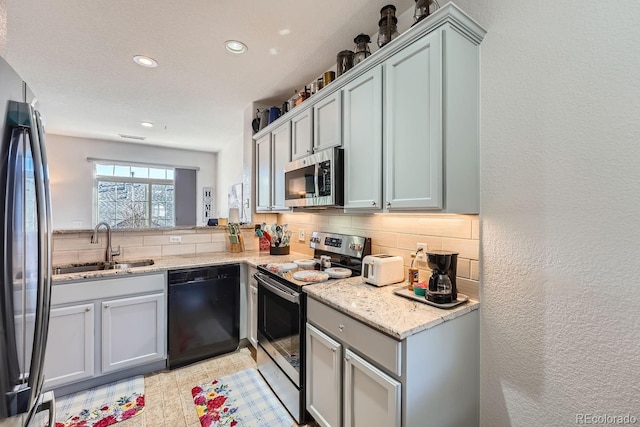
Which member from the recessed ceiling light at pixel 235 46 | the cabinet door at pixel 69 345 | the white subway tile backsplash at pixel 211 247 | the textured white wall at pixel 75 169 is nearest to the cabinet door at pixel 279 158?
the recessed ceiling light at pixel 235 46

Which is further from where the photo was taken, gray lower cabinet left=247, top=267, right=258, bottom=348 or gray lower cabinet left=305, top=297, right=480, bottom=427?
gray lower cabinet left=247, top=267, right=258, bottom=348

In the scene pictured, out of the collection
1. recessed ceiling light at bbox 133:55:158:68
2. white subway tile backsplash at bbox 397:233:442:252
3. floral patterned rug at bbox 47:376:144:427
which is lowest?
floral patterned rug at bbox 47:376:144:427

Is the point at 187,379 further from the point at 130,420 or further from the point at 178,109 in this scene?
the point at 178,109

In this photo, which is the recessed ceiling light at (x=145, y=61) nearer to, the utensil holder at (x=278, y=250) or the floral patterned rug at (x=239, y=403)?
the utensil holder at (x=278, y=250)

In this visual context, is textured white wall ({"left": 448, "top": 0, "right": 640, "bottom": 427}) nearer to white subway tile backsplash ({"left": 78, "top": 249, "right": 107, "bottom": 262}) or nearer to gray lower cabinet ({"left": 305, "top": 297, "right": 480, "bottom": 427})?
gray lower cabinet ({"left": 305, "top": 297, "right": 480, "bottom": 427})

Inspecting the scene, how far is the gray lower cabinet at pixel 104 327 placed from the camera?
1972 millimetres

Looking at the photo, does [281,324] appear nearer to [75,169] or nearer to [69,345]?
[69,345]

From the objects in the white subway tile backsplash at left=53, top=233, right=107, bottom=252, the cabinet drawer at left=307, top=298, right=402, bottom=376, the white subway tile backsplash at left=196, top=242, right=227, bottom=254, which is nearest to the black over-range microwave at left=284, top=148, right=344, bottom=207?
the cabinet drawer at left=307, top=298, right=402, bottom=376

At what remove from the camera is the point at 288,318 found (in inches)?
75.9

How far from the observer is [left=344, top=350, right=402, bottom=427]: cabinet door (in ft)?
3.76

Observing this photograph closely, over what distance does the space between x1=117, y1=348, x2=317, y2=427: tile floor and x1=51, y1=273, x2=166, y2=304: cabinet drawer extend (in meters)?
0.75

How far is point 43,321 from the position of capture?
0.94 metres

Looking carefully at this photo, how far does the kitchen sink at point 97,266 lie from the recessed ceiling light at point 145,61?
1.81 m

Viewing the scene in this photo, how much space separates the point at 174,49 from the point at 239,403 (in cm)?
281
